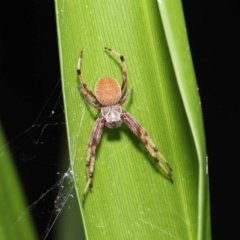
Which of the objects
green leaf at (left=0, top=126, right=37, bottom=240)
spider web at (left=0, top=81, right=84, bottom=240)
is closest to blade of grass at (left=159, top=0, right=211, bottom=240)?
green leaf at (left=0, top=126, right=37, bottom=240)

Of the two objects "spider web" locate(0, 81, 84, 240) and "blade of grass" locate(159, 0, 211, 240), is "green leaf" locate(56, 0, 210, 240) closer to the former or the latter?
"blade of grass" locate(159, 0, 211, 240)

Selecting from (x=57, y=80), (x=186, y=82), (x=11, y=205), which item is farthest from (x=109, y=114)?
(x=57, y=80)

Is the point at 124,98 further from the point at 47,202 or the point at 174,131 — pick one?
the point at 47,202

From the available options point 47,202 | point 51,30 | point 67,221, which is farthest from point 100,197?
point 51,30

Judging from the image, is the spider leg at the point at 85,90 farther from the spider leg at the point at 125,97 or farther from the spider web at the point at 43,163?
the spider web at the point at 43,163

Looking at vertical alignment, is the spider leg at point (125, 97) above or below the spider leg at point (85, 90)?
below

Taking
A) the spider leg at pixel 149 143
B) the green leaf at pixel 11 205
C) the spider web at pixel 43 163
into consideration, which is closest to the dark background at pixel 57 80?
the spider web at pixel 43 163
